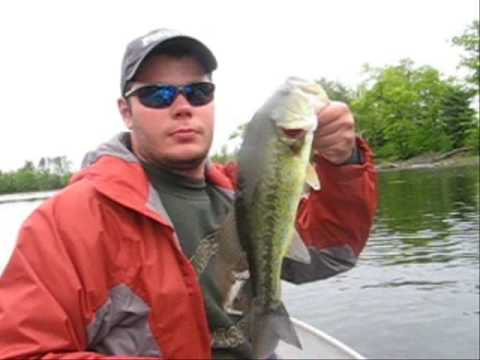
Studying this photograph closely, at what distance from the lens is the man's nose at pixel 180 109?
10.0ft

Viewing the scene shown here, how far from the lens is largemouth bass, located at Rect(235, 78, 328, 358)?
272 centimetres

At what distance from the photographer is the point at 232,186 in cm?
373

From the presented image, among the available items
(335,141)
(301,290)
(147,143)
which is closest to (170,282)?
(147,143)

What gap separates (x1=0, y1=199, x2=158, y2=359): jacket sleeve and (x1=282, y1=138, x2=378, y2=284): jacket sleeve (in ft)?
4.19

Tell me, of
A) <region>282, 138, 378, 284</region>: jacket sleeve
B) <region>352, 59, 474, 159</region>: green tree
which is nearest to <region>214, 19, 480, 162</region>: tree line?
<region>352, 59, 474, 159</region>: green tree

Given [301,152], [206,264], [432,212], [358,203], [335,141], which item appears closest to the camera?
[301,152]

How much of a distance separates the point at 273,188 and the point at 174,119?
566 mm

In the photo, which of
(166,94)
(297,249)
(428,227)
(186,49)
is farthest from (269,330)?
(428,227)

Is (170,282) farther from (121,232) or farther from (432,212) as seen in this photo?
(432,212)

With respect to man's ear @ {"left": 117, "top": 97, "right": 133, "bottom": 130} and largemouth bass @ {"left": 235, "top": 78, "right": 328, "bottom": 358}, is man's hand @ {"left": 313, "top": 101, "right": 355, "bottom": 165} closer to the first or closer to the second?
largemouth bass @ {"left": 235, "top": 78, "right": 328, "bottom": 358}

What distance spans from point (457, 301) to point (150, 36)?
10302 millimetres

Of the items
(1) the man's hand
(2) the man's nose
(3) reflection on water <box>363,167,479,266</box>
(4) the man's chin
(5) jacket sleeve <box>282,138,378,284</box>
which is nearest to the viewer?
(1) the man's hand

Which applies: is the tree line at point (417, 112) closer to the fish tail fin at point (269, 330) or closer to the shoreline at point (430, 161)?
the shoreline at point (430, 161)

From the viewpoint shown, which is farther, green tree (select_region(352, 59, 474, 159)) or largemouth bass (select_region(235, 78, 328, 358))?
green tree (select_region(352, 59, 474, 159))
